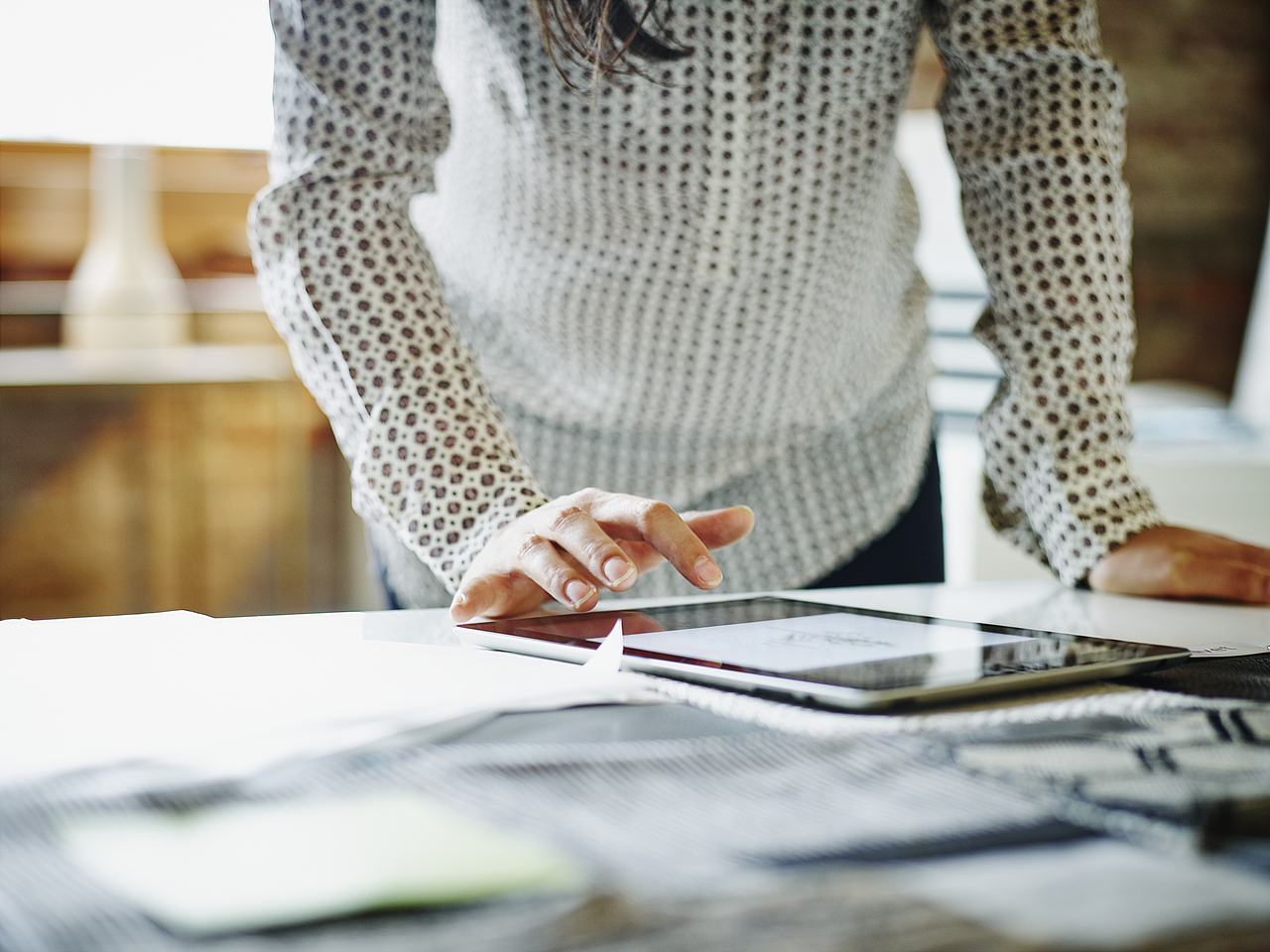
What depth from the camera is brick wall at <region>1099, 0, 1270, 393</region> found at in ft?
8.76

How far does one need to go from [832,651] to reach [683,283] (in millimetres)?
451

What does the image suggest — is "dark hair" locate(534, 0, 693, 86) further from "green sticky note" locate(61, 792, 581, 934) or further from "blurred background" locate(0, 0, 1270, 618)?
"blurred background" locate(0, 0, 1270, 618)

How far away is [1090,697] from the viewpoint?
42 cm

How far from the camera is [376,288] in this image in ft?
2.34

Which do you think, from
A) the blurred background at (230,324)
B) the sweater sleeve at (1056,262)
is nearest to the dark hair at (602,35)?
the sweater sleeve at (1056,262)

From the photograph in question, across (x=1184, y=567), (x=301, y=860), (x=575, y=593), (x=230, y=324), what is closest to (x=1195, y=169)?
(x=230, y=324)

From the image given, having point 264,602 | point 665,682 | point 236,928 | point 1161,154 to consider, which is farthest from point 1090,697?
point 1161,154

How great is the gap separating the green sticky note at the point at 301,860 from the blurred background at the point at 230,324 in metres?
1.54

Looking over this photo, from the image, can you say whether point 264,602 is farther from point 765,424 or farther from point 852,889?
point 852,889

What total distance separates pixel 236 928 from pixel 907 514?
83cm

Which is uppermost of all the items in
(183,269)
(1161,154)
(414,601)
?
(1161,154)

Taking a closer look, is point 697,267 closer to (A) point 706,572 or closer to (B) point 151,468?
(A) point 706,572

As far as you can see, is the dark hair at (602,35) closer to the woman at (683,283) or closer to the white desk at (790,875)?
the woman at (683,283)

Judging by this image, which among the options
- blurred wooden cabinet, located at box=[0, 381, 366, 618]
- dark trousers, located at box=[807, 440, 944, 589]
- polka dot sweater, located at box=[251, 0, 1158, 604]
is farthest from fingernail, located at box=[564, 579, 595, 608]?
blurred wooden cabinet, located at box=[0, 381, 366, 618]
